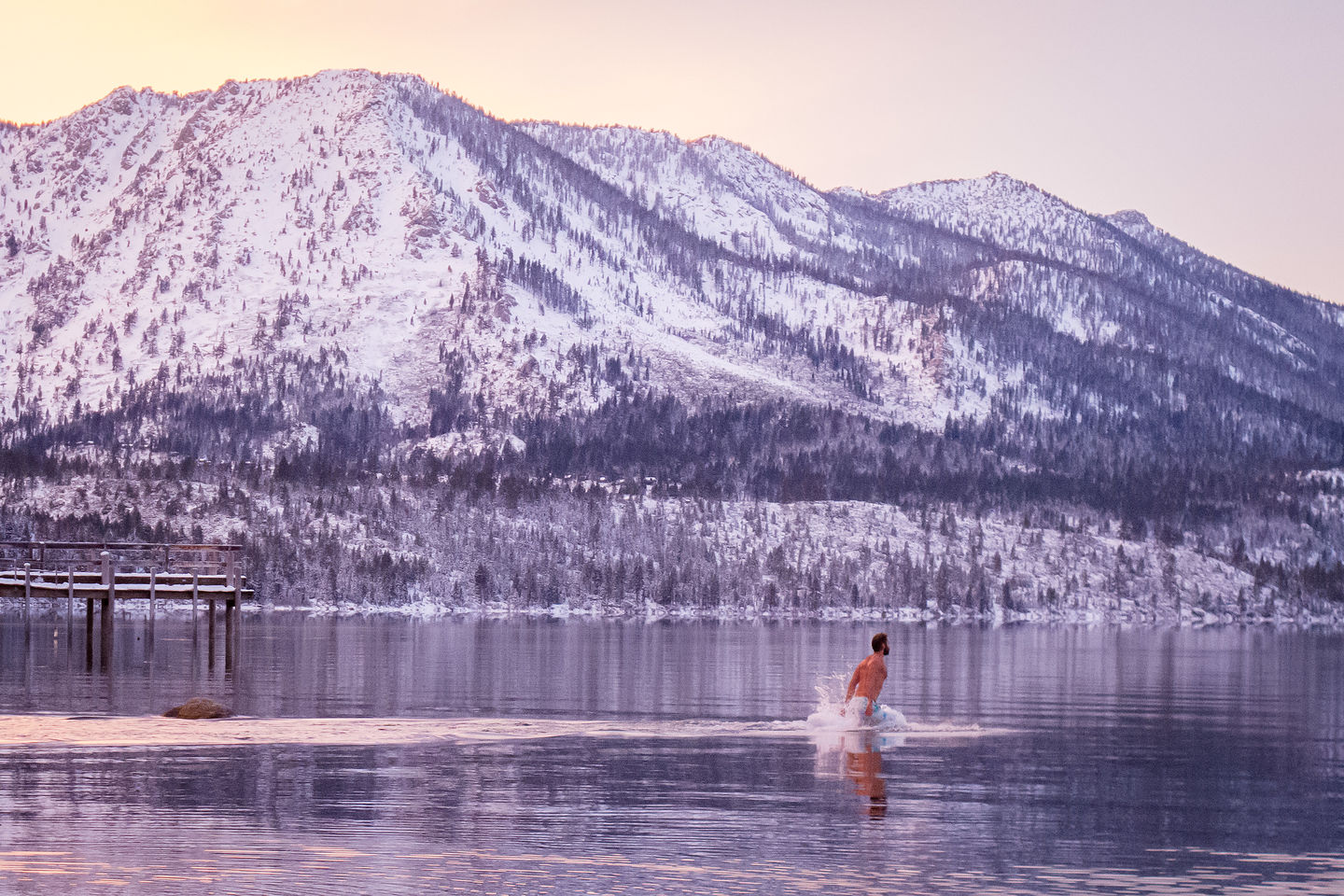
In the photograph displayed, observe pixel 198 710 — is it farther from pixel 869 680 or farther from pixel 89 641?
pixel 89 641

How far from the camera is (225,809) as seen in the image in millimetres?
35656

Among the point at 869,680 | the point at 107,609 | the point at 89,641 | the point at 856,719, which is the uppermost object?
the point at 107,609

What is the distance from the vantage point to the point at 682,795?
3894 centimetres

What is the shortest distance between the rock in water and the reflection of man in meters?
19.3

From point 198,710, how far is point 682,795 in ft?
A: 68.3

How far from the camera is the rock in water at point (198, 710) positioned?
5391cm

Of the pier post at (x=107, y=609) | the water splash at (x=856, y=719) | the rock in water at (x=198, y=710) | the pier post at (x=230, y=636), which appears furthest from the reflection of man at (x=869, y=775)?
the pier post at (x=107, y=609)

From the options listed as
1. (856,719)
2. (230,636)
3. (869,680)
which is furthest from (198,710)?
(230,636)

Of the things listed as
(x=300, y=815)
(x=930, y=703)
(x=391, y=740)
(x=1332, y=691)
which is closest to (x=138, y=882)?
(x=300, y=815)

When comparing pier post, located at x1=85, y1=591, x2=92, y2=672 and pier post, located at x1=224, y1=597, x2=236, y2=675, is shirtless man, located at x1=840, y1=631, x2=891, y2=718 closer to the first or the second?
pier post, located at x1=224, y1=597, x2=236, y2=675

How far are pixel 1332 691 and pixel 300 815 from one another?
63.0 meters

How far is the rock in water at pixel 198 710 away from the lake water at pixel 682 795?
2.50 m

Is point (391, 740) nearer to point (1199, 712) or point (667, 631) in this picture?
point (1199, 712)

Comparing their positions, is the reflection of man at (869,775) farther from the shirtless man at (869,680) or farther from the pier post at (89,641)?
the pier post at (89,641)
